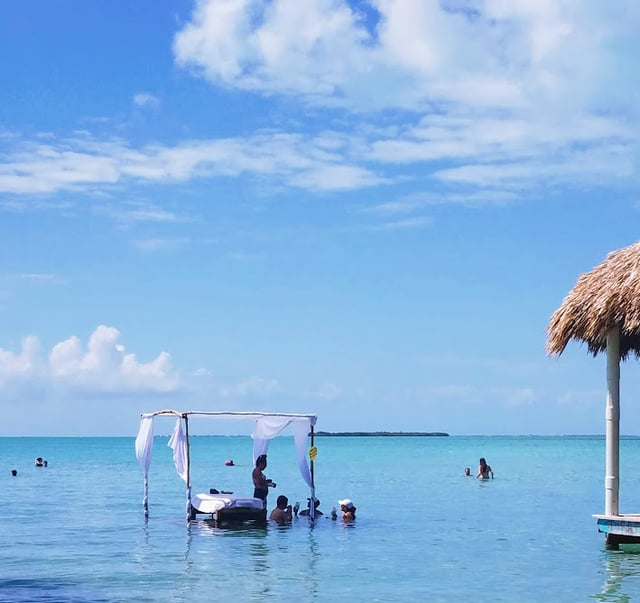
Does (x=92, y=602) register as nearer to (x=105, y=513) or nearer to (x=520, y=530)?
(x=520, y=530)

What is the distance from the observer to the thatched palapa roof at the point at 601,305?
17078mm

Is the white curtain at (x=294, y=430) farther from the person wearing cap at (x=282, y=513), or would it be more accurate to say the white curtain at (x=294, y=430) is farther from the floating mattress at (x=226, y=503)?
the floating mattress at (x=226, y=503)

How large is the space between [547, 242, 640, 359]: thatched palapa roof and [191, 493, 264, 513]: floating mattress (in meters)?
8.67

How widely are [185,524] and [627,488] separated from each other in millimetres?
24494

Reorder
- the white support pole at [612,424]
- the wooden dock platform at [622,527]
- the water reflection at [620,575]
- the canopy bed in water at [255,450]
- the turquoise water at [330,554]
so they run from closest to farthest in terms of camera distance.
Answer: the water reflection at [620,575], the turquoise water at [330,554], the wooden dock platform at [622,527], the white support pole at [612,424], the canopy bed in water at [255,450]

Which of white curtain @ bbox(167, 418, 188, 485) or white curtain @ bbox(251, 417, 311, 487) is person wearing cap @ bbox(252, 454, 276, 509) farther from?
white curtain @ bbox(167, 418, 188, 485)

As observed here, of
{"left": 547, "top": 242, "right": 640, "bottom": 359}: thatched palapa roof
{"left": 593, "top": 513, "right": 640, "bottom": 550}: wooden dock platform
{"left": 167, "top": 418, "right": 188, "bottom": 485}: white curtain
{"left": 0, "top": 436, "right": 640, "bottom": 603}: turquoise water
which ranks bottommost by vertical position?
{"left": 0, "top": 436, "right": 640, "bottom": 603}: turquoise water

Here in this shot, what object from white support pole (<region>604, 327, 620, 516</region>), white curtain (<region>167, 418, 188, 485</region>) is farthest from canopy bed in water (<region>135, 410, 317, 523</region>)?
white support pole (<region>604, 327, 620, 516</region>)

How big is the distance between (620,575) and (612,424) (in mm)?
2672

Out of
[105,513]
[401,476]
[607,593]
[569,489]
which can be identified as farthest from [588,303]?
[401,476]

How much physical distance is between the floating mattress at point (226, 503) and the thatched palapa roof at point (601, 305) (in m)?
8.67

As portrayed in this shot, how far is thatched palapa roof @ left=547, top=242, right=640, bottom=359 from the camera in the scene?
A: 56.0ft

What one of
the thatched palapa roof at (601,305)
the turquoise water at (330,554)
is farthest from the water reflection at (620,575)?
the thatched palapa roof at (601,305)

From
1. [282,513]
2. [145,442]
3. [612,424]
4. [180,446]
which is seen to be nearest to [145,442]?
[145,442]
